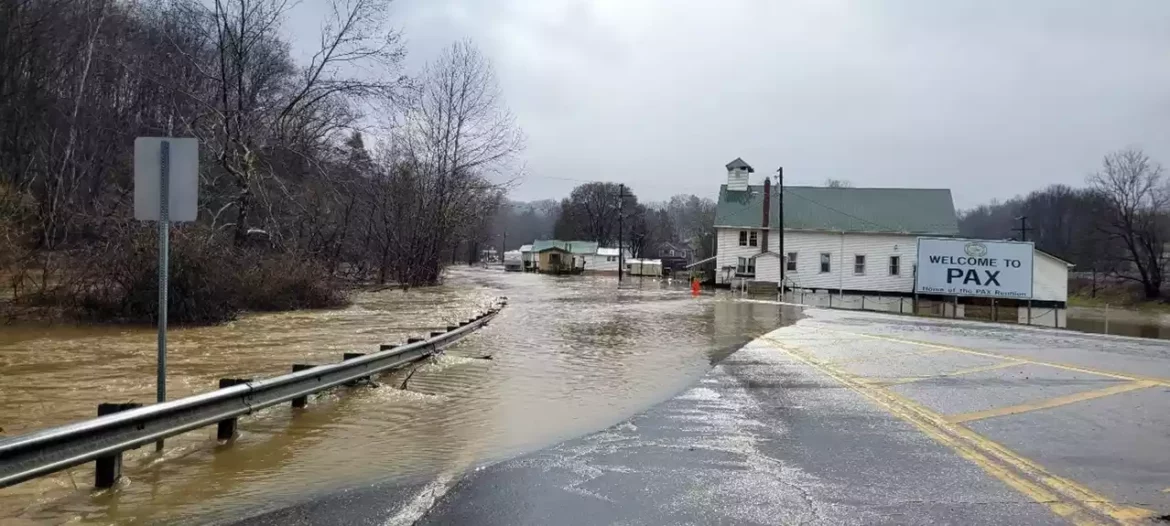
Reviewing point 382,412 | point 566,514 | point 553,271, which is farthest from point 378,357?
point 553,271

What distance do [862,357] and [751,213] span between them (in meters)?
47.1

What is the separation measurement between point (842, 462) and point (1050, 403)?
455 cm

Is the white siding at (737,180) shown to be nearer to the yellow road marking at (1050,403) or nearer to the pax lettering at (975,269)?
the pax lettering at (975,269)

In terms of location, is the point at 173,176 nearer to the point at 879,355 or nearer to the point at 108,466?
the point at 108,466

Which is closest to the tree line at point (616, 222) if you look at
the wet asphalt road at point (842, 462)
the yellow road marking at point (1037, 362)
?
the yellow road marking at point (1037, 362)

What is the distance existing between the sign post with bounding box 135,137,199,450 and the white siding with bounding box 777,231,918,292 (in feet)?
173

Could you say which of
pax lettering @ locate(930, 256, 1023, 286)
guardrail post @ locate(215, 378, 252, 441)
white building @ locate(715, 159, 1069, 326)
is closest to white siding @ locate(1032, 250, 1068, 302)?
white building @ locate(715, 159, 1069, 326)

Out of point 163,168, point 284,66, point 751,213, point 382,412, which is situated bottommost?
point 382,412

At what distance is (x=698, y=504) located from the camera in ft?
17.3

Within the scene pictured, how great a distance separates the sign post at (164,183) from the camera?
6.45 m

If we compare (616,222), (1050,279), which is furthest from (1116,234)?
(616,222)

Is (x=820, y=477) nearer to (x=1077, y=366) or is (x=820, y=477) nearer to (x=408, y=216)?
(x=1077, y=366)

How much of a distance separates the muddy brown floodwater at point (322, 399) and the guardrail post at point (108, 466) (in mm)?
90

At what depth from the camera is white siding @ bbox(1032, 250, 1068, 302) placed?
4812cm
